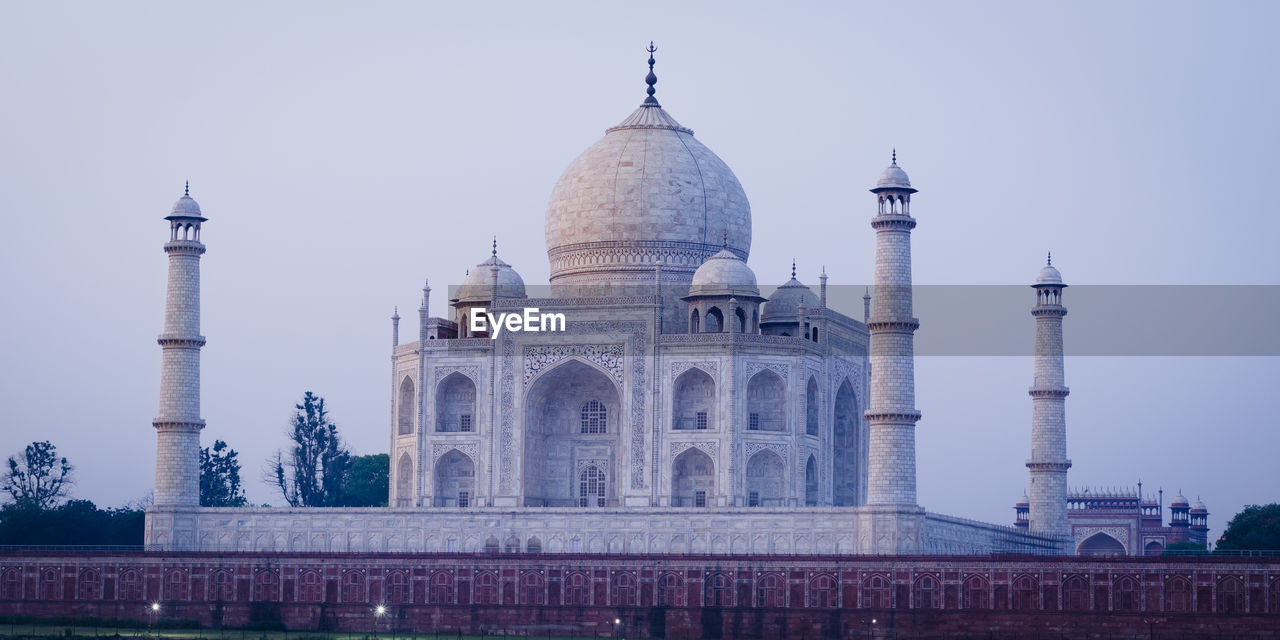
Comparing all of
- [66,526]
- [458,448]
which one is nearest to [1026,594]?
[458,448]

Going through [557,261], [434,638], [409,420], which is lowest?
[434,638]

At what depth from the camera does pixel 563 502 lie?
49.1 metres

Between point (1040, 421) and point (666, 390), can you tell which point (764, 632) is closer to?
point (666, 390)

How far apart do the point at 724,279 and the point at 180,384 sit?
39.7ft

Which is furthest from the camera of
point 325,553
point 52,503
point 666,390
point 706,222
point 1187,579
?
point 52,503

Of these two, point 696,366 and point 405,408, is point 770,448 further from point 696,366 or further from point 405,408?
point 405,408

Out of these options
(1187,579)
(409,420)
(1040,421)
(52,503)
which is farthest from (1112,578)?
(52,503)

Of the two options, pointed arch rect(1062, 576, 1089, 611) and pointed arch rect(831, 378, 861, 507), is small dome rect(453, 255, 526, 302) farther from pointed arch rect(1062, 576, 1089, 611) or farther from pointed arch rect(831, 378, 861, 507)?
pointed arch rect(1062, 576, 1089, 611)

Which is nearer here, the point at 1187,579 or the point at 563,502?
the point at 1187,579

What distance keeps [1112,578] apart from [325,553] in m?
15.8

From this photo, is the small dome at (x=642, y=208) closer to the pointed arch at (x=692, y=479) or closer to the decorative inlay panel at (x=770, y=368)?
the decorative inlay panel at (x=770, y=368)

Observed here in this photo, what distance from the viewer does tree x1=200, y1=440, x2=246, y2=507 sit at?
210 ft

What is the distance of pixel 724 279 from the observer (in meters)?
48.2

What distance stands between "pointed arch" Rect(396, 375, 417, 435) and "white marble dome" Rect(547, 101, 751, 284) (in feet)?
15.5
